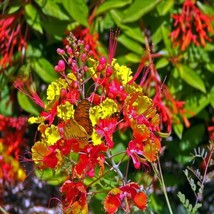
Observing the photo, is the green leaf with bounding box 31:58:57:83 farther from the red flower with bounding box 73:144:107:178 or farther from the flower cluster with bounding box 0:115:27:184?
the red flower with bounding box 73:144:107:178

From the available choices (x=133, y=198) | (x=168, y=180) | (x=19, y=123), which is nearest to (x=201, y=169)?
(x=168, y=180)

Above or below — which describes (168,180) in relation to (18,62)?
below

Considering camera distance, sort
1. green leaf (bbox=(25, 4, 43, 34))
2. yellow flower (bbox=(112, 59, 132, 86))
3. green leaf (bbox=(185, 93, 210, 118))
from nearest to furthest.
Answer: yellow flower (bbox=(112, 59, 132, 86)) → green leaf (bbox=(25, 4, 43, 34)) → green leaf (bbox=(185, 93, 210, 118))

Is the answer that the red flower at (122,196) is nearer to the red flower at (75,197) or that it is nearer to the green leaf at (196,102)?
the red flower at (75,197)

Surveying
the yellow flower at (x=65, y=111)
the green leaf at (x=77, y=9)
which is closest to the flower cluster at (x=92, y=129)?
the yellow flower at (x=65, y=111)

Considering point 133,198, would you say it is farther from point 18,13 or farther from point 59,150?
point 18,13

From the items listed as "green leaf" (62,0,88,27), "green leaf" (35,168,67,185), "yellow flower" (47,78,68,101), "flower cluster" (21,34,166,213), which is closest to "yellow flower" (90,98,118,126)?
"flower cluster" (21,34,166,213)
